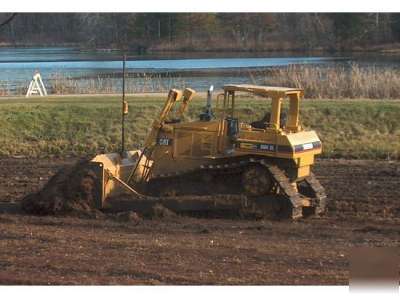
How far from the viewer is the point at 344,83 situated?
27.2 metres

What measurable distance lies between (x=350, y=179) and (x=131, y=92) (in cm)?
1543

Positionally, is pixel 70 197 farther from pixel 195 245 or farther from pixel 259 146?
pixel 195 245

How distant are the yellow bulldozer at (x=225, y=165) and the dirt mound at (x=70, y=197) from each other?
0.05 m

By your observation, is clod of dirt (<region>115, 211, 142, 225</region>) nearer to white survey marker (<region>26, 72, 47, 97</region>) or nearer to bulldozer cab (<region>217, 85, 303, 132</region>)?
bulldozer cab (<region>217, 85, 303, 132</region>)

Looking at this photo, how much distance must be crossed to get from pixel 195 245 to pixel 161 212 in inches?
88.3

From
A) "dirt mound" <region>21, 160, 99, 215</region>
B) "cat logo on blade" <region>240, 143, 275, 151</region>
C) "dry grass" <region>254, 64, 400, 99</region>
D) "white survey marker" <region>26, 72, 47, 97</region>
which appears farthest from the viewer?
"white survey marker" <region>26, 72, 47, 97</region>

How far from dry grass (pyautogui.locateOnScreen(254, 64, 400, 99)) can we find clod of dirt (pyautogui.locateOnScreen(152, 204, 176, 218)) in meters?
15.4

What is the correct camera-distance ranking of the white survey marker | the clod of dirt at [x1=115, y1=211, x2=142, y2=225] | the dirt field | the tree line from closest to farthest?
the dirt field
the clod of dirt at [x1=115, y1=211, x2=142, y2=225]
the white survey marker
the tree line

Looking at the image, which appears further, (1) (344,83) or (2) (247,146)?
(1) (344,83)

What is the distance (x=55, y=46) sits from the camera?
41.5m

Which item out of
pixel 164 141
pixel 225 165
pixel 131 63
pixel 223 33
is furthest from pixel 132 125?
pixel 131 63

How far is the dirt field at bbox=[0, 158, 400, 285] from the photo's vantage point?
26.0 ft

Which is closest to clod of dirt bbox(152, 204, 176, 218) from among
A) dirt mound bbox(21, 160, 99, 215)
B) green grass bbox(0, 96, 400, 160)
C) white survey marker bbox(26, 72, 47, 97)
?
dirt mound bbox(21, 160, 99, 215)

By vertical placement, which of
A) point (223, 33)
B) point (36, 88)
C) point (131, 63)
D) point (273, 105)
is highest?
point (223, 33)
